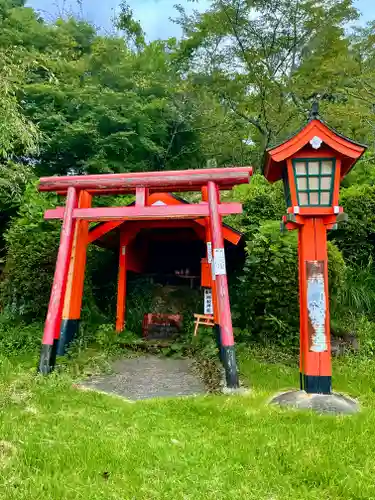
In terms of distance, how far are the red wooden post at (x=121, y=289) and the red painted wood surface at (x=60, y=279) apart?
2976 mm

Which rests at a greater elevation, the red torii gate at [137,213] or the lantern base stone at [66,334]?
the red torii gate at [137,213]

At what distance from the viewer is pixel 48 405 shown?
4883 mm

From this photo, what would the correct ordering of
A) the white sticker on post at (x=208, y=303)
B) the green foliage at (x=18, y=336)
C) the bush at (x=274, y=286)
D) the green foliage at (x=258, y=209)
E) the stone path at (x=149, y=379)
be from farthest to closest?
the green foliage at (x=258, y=209), the white sticker on post at (x=208, y=303), the green foliage at (x=18, y=336), the bush at (x=274, y=286), the stone path at (x=149, y=379)

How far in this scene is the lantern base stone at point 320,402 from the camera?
15.3 ft

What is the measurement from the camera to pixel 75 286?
26.6ft

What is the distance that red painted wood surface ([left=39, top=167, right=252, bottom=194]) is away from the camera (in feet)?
23.7

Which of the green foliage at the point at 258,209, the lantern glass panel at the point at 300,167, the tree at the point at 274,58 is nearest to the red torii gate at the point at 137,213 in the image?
the lantern glass panel at the point at 300,167

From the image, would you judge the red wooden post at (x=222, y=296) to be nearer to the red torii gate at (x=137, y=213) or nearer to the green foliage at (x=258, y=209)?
the red torii gate at (x=137, y=213)

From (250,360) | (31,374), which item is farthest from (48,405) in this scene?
(250,360)

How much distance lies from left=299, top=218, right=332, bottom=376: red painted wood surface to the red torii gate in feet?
4.24

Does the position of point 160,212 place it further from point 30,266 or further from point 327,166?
point 30,266

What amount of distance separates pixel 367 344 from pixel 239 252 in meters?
3.76

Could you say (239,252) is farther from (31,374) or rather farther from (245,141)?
(245,141)

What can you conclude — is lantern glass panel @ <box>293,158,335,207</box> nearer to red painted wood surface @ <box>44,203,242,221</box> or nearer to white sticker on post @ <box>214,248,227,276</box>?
white sticker on post @ <box>214,248,227,276</box>
